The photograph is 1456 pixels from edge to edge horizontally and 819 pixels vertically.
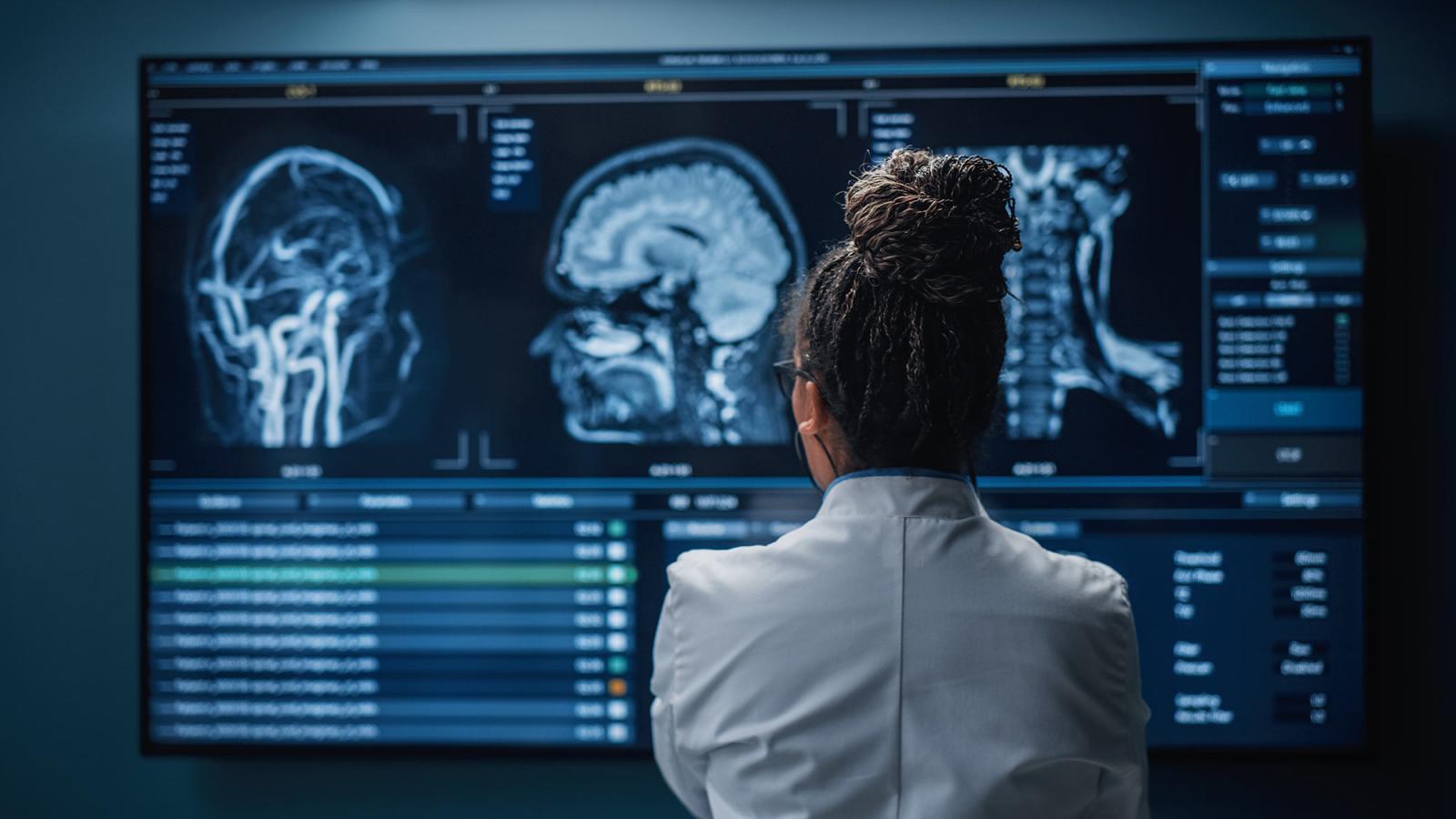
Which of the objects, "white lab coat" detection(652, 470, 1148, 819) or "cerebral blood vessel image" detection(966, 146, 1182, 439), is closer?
"white lab coat" detection(652, 470, 1148, 819)

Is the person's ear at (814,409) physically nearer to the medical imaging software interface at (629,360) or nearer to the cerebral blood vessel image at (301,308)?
the medical imaging software interface at (629,360)

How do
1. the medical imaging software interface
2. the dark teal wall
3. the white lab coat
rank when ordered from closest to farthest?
the white lab coat
the medical imaging software interface
the dark teal wall

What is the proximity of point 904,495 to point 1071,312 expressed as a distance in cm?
98

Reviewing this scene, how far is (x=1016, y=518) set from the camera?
1.82 meters

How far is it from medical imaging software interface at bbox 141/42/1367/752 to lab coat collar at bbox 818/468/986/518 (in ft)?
2.73

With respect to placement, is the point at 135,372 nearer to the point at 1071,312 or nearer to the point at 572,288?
the point at 572,288

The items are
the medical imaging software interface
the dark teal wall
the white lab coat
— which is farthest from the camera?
the dark teal wall

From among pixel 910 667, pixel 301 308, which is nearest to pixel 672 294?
pixel 301 308

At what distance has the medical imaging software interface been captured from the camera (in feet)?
5.92

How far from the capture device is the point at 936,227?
0.94 m

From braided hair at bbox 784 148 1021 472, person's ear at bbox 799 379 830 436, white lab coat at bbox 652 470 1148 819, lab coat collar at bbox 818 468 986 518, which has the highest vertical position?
braided hair at bbox 784 148 1021 472

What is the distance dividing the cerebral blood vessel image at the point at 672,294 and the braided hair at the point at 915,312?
2.73 ft

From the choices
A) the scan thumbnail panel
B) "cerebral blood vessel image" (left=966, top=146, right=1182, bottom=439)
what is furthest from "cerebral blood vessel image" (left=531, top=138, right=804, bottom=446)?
"cerebral blood vessel image" (left=966, top=146, right=1182, bottom=439)

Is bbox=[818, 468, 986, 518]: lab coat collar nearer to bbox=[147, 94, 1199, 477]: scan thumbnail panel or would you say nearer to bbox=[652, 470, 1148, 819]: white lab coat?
bbox=[652, 470, 1148, 819]: white lab coat
